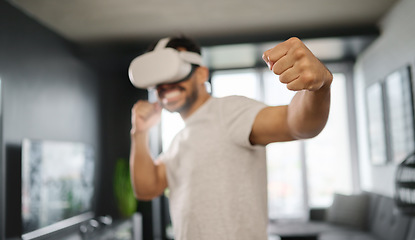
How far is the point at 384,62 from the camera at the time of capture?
4410 mm

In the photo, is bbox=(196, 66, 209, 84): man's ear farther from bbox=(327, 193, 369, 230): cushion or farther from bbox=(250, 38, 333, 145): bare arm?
bbox=(327, 193, 369, 230): cushion

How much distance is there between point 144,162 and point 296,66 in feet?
2.40

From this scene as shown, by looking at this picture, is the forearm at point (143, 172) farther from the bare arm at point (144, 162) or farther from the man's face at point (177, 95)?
the man's face at point (177, 95)

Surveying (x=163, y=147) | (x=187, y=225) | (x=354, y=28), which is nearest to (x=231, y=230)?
(x=187, y=225)

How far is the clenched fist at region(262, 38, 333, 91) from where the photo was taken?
22.8 inches

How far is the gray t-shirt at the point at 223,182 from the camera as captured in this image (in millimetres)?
960

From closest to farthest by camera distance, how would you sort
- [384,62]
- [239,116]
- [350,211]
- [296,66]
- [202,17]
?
[296,66] < [239,116] < [202,17] < [384,62] < [350,211]

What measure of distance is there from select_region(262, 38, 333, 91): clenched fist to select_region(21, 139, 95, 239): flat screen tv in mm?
2911

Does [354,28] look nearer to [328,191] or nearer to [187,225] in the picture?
[328,191]

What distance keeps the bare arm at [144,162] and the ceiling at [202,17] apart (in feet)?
8.76

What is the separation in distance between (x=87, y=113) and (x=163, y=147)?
115 cm

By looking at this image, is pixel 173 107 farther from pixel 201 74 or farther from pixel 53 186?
pixel 53 186

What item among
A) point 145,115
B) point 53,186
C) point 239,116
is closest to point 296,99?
point 239,116

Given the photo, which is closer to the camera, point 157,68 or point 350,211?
point 157,68
